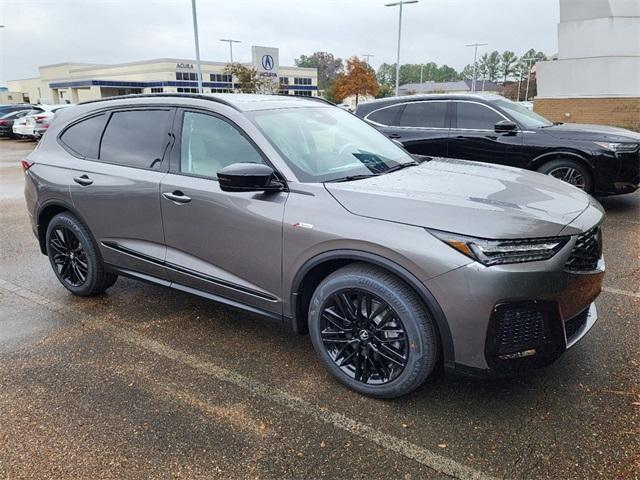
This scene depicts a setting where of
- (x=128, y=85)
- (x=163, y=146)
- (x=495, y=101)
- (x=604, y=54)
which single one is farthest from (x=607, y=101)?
(x=128, y=85)

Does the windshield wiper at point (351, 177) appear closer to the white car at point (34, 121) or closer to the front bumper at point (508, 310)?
the front bumper at point (508, 310)

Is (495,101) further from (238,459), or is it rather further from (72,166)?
(238,459)

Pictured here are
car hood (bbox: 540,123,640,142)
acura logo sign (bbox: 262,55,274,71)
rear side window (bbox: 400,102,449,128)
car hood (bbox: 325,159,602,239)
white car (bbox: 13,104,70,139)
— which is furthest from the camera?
acura logo sign (bbox: 262,55,274,71)

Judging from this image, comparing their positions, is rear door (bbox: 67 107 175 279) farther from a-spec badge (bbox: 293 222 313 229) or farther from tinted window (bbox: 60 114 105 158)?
a-spec badge (bbox: 293 222 313 229)

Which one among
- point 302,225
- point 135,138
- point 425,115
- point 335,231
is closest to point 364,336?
point 335,231

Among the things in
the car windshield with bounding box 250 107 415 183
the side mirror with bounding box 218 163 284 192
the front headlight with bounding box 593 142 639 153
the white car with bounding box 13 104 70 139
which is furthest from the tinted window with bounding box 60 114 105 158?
the white car with bounding box 13 104 70 139

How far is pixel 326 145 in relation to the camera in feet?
11.5

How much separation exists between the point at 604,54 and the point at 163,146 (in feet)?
60.0

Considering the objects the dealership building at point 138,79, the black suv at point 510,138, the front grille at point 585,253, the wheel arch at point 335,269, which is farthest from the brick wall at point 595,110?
the dealership building at point 138,79

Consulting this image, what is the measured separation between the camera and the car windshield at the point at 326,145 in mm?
3186

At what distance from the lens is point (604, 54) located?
56.3 feet

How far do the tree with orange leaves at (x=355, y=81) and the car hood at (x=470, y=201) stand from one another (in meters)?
54.4

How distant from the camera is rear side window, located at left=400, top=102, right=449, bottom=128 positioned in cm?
787

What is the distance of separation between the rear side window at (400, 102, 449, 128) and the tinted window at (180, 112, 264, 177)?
206 inches
